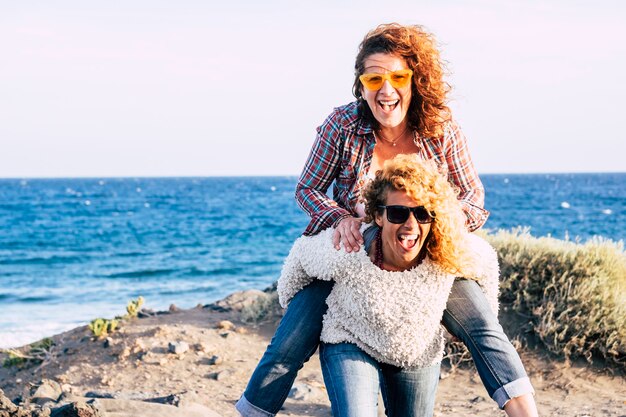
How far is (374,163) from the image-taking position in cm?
407

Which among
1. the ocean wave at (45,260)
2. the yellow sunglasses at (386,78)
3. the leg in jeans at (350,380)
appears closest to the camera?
the leg in jeans at (350,380)

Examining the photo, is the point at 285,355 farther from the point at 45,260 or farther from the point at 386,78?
the point at 45,260

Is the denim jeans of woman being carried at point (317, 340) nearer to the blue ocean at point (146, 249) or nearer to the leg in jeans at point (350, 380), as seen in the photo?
the leg in jeans at point (350, 380)

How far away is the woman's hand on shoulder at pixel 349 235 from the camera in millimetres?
3699

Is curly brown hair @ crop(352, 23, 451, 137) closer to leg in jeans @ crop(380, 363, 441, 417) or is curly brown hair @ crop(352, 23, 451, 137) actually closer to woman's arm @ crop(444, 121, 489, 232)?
woman's arm @ crop(444, 121, 489, 232)

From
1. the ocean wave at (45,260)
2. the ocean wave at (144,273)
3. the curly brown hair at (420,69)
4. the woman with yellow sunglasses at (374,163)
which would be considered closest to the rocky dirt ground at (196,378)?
the woman with yellow sunglasses at (374,163)

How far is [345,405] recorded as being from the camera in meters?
3.47

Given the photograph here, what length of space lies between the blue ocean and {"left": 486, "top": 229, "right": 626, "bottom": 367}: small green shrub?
3.99 metres

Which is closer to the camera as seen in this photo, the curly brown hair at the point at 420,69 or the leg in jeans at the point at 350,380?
the leg in jeans at the point at 350,380

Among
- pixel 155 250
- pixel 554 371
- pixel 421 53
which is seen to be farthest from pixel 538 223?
pixel 421 53

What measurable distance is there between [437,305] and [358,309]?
369mm

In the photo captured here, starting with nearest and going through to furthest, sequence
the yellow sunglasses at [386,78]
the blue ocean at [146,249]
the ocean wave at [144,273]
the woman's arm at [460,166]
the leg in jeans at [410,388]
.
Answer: the leg in jeans at [410,388] < the yellow sunglasses at [386,78] < the woman's arm at [460,166] < the blue ocean at [146,249] < the ocean wave at [144,273]

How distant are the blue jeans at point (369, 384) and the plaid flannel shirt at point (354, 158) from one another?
0.69 meters

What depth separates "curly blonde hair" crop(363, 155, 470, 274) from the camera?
352 centimetres
